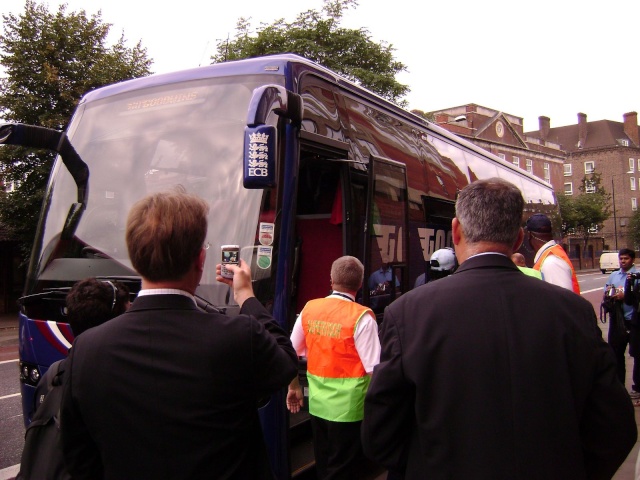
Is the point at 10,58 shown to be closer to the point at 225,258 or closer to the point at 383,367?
the point at 225,258

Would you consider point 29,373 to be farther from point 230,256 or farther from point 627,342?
point 627,342

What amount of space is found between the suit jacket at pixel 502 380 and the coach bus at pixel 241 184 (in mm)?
1756

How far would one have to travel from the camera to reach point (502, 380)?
1.73 meters

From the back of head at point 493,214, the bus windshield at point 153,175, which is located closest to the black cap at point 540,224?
the bus windshield at point 153,175

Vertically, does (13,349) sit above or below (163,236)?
below

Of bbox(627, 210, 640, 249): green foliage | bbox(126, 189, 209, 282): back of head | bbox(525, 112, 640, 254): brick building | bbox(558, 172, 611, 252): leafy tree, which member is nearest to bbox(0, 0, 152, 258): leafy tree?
bbox(126, 189, 209, 282): back of head

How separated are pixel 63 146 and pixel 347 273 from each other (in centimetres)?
261

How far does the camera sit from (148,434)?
1.69m

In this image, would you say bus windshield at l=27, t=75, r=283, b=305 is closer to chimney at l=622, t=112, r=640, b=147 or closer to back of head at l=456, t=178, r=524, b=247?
back of head at l=456, t=178, r=524, b=247

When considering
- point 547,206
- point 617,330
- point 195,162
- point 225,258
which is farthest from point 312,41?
point 225,258

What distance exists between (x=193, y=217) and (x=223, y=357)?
0.46 metres

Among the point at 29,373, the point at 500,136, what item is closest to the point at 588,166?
the point at 500,136

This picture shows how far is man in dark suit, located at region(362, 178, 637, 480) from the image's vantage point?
1713mm

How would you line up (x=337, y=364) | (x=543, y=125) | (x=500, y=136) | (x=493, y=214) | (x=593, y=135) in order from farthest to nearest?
(x=593, y=135)
(x=543, y=125)
(x=500, y=136)
(x=337, y=364)
(x=493, y=214)
